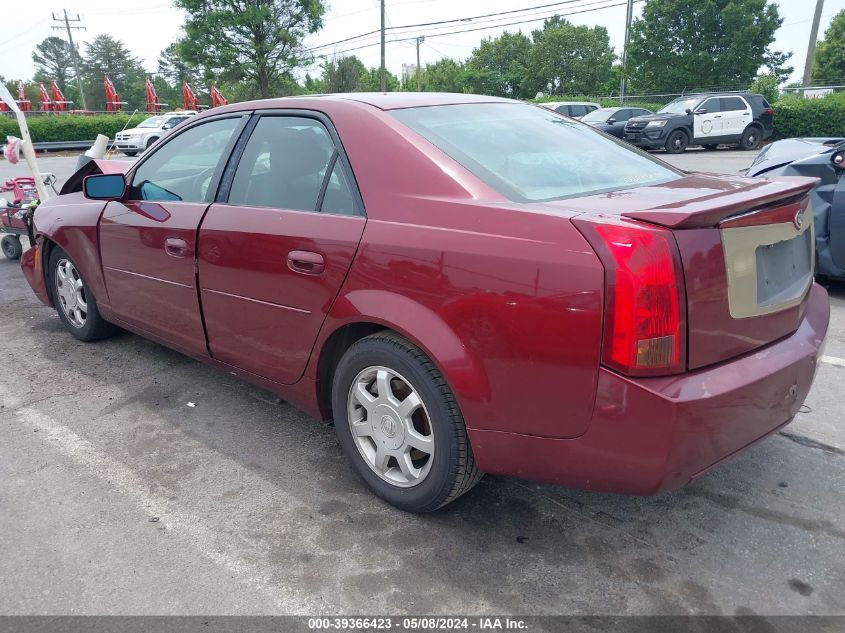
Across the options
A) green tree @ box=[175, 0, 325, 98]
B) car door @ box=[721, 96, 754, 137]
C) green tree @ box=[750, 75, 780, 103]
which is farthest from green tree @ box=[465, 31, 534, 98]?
car door @ box=[721, 96, 754, 137]

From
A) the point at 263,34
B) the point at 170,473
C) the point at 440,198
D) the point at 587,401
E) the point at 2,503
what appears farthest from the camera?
the point at 263,34

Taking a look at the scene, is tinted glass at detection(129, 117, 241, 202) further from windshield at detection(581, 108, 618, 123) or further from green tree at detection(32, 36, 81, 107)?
green tree at detection(32, 36, 81, 107)

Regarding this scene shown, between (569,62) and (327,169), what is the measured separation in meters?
77.7

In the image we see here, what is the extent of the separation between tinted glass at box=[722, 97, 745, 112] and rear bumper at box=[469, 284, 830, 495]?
22.2 m

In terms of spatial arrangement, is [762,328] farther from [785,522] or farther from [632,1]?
[632,1]

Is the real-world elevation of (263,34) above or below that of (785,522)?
above

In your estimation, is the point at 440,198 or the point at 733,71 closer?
the point at 440,198

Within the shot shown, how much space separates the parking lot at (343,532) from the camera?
7.38ft

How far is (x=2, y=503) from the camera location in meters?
2.85

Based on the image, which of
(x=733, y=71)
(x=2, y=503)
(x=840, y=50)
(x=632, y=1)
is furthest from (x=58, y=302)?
(x=840, y=50)

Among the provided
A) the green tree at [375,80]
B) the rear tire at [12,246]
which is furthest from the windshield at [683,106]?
the green tree at [375,80]

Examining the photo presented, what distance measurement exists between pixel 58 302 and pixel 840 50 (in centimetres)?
7512

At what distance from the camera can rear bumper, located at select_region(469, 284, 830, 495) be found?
1.99 metres

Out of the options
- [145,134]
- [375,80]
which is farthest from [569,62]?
[145,134]
